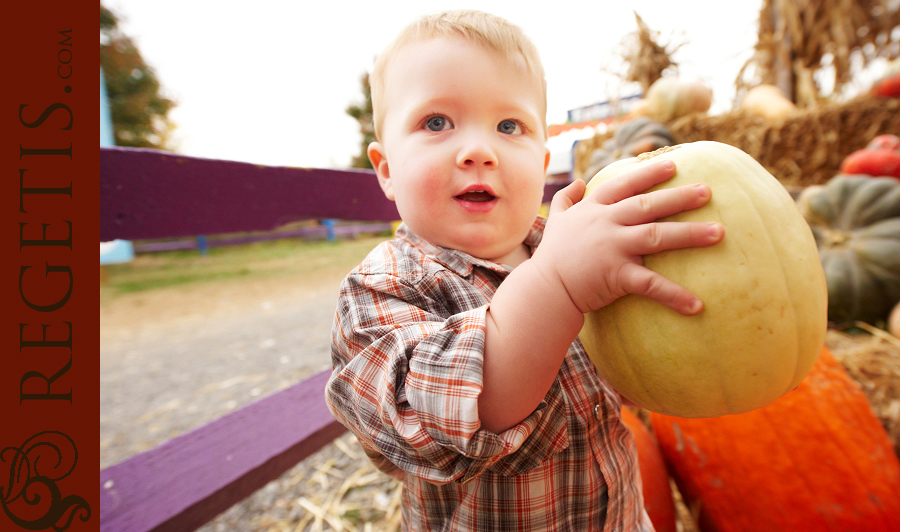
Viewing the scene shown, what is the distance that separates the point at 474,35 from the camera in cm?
89

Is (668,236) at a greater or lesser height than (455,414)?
greater

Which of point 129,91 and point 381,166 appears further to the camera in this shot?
point 129,91

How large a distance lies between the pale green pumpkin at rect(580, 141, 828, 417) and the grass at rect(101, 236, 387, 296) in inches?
324

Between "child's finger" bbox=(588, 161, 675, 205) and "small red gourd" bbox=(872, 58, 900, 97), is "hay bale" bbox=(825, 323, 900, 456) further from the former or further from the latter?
"small red gourd" bbox=(872, 58, 900, 97)

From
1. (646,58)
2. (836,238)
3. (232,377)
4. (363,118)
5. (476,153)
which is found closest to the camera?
(476,153)

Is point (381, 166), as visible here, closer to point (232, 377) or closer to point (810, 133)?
point (232, 377)

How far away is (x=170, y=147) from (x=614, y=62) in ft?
42.1

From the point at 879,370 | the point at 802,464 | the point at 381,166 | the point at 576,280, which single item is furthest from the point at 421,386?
the point at 879,370

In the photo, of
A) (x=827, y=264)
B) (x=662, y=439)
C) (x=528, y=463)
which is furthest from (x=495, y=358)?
(x=827, y=264)

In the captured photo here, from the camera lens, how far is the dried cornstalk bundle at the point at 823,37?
12.5 ft

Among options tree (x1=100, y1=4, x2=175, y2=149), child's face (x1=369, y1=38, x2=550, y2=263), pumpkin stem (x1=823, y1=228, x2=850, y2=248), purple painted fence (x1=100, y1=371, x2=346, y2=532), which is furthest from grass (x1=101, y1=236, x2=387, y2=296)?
child's face (x1=369, y1=38, x2=550, y2=263)

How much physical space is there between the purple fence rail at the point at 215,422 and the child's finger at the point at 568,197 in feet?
3.23

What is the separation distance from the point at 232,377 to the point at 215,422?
7.00ft

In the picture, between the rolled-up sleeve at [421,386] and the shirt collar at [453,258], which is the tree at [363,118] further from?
the rolled-up sleeve at [421,386]
